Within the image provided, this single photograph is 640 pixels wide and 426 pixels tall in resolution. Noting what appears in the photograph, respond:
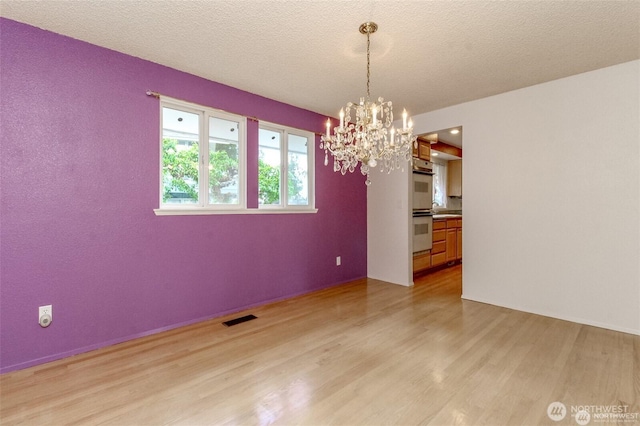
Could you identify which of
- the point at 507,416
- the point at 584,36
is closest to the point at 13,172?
the point at 507,416

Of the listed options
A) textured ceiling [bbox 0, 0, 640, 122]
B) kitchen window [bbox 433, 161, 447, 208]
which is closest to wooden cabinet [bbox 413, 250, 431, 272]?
kitchen window [bbox 433, 161, 447, 208]

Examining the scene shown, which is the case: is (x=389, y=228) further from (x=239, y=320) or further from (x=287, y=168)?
(x=239, y=320)

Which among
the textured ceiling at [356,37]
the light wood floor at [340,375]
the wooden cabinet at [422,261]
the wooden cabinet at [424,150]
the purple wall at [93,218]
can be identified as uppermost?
the textured ceiling at [356,37]

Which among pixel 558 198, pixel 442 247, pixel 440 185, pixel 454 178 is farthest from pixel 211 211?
pixel 454 178

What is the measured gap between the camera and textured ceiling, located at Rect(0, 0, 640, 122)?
1.93m

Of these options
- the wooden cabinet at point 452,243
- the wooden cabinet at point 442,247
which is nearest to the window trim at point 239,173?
the wooden cabinet at point 442,247

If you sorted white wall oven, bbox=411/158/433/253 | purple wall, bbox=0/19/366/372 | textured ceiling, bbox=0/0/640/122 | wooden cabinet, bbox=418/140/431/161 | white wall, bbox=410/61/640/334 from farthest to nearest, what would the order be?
wooden cabinet, bbox=418/140/431/161
white wall oven, bbox=411/158/433/253
white wall, bbox=410/61/640/334
purple wall, bbox=0/19/366/372
textured ceiling, bbox=0/0/640/122

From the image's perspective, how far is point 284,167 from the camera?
12.3 ft

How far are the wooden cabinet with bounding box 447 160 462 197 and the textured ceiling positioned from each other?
3.75 m

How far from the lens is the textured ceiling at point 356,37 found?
76.1 inches

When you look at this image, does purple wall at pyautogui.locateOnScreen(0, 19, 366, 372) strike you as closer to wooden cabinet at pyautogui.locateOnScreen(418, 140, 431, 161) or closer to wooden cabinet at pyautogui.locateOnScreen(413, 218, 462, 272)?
wooden cabinet at pyautogui.locateOnScreen(418, 140, 431, 161)

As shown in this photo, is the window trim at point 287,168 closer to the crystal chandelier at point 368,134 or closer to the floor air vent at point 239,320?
the floor air vent at point 239,320

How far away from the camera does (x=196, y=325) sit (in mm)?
2873

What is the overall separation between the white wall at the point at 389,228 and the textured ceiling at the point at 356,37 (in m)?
1.57
